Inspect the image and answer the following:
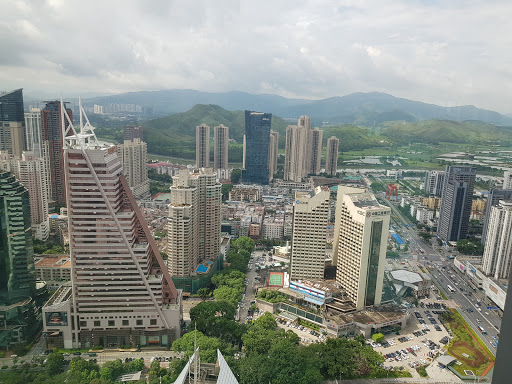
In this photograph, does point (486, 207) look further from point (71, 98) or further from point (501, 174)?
point (71, 98)

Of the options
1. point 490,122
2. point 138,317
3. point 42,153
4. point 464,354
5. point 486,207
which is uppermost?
point 490,122

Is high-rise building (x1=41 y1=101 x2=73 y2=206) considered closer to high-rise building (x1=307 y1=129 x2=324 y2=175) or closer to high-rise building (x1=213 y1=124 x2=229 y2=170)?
high-rise building (x1=213 y1=124 x2=229 y2=170)

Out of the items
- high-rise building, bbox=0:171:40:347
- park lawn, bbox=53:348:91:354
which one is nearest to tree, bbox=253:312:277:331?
park lawn, bbox=53:348:91:354

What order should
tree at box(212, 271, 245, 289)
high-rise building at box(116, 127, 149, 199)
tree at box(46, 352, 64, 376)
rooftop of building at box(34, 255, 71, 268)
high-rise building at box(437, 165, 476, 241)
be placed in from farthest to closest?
high-rise building at box(116, 127, 149, 199), high-rise building at box(437, 165, 476, 241), tree at box(212, 271, 245, 289), rooftop of building at box(34, 255, 71, 268), tree at box(46, 352, 64, 376)

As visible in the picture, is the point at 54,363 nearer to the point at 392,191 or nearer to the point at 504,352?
the point at 504,352

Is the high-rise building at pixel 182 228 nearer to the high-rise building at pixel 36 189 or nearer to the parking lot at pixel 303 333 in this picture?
the parking lot at pixel 303 333

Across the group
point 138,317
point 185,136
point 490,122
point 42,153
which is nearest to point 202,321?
point 138,317
